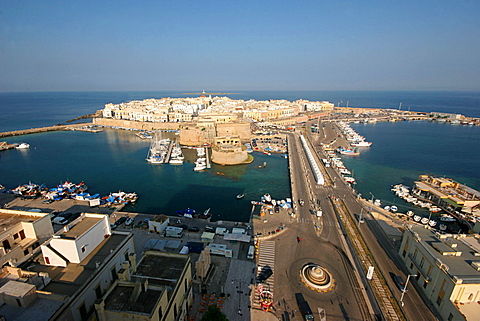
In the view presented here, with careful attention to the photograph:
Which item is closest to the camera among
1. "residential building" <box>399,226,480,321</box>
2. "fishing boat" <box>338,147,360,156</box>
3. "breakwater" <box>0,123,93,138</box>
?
"residential building" <box>399,226,480,321</box>

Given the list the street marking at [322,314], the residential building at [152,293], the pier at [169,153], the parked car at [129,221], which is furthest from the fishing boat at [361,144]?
the residential building at [152,293]

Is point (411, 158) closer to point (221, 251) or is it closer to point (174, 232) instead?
point (221, 251)

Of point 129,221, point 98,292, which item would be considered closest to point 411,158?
point 129,221

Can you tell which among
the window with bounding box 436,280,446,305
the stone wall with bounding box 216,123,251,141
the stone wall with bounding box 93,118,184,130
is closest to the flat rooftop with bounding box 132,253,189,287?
the window with bounding box 436,280,446,305

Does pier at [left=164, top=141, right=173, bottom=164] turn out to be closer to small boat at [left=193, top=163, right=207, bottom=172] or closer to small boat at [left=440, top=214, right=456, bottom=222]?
small boat at [left=193, top=163, right=207, bottom=172]

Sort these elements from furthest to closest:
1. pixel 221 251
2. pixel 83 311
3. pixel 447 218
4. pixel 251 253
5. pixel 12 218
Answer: pixel 447 218, pixel 221 251, pixel 251 253, pixel 12 218, pixel 83 311
